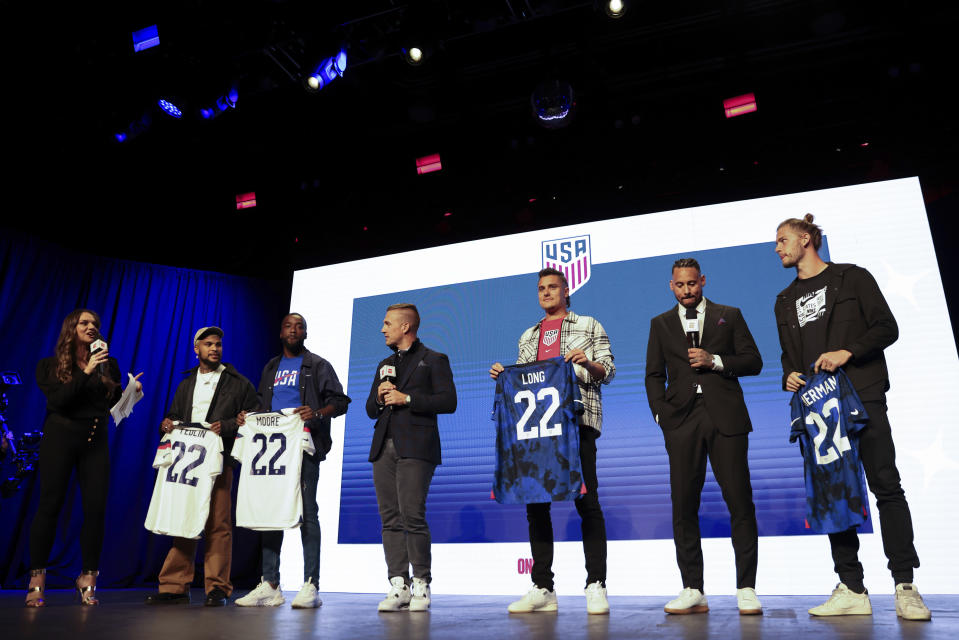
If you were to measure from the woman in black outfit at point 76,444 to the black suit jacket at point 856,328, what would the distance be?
3604mm

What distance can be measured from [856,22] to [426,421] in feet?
14.9

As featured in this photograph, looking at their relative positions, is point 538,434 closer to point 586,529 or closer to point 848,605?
point 586,529

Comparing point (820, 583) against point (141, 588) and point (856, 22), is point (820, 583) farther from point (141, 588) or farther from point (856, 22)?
point (141, 588)

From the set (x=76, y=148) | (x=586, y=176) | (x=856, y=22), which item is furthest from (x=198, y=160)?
(x=856, y=22)

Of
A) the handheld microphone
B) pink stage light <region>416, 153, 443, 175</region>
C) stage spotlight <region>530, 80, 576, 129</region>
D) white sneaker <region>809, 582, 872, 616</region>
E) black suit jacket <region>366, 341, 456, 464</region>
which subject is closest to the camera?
white sneaker <region>809, 582, 872, 616</region>

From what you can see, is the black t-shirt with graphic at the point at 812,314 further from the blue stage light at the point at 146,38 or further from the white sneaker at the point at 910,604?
the blue stage light at the point at 146,38

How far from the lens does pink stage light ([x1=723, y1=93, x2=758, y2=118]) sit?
5805 millimetres

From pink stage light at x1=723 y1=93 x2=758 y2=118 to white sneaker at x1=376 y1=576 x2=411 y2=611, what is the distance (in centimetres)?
453

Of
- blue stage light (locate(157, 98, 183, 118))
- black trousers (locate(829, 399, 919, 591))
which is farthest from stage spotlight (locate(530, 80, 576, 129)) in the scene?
black trousers (locate(829, 399, 919, 591))

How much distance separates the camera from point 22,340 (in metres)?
6.21

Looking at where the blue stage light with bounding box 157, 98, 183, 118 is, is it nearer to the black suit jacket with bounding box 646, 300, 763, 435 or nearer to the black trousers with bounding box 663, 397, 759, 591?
the black suit jacket with bounding box 646, 300, 763, 435

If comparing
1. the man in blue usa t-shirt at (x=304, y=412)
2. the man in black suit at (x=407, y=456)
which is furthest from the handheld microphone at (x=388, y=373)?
the man in blue usa t-shirt at (x=304, y=412)

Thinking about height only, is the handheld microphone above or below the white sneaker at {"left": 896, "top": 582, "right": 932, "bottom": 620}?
above

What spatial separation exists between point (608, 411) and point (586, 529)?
2294mm
